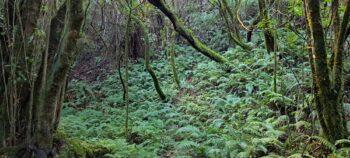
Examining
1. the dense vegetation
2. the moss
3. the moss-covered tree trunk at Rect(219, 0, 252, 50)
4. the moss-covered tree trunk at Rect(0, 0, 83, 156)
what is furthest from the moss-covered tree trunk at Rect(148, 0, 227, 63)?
the moss

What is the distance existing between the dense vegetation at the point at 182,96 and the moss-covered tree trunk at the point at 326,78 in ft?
0.04

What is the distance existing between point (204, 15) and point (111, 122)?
26.0ft

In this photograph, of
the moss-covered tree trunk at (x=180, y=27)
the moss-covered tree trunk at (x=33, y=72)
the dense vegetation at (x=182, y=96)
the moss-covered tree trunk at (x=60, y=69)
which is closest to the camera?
the moss-covered tree trunk at (x=60, y=69)

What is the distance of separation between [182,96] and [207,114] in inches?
85.5

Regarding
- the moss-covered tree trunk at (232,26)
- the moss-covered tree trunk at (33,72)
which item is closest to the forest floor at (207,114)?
the moss-covered tree trunk at (232,26)

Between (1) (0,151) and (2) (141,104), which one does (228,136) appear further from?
(2) (141,104)

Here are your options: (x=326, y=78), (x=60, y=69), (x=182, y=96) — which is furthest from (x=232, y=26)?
(x=60, y=69)

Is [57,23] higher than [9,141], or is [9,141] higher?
[57,23]

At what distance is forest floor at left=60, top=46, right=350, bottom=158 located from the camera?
17.5 ft

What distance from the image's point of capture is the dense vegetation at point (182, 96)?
447 centimetres

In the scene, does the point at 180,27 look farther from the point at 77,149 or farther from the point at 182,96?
the point at 77,149

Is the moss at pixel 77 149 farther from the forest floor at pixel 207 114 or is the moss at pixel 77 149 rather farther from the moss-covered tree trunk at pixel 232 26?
the moss-covered tree trunk at pixel 232 26

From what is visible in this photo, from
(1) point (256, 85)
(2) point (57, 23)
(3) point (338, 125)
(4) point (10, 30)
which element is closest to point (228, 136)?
(3) point (338, 125)

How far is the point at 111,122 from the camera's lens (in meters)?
8.06
